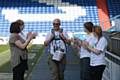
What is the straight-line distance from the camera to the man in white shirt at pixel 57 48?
9.03 m

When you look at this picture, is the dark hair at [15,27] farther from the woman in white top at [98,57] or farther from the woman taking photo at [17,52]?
the woman in white top at [98,57]

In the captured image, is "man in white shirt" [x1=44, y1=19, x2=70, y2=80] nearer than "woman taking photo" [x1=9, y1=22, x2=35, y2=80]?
No

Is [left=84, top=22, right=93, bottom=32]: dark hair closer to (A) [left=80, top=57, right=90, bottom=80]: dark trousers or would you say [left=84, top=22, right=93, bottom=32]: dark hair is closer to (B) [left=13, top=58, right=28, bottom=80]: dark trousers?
(A) [left=80, top=57, right=90, bottom=80]: dark trousers

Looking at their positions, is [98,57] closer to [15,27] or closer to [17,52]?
[17,52]

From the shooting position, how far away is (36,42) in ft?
122

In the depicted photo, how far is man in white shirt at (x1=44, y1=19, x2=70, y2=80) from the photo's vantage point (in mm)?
9031

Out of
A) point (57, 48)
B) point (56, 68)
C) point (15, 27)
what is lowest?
point (56, 68)

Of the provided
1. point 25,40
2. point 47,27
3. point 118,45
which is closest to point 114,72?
point 118,45

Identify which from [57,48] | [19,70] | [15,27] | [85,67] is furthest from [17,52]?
[85,67]

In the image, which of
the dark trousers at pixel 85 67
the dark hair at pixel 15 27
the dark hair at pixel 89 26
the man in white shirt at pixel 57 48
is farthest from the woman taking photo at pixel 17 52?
the dark trousers at pixel 85 67

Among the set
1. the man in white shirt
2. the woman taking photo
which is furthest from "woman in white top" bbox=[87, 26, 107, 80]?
the woman taking photo

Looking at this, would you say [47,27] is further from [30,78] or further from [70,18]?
[30,78]

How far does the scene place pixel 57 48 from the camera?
9055mm

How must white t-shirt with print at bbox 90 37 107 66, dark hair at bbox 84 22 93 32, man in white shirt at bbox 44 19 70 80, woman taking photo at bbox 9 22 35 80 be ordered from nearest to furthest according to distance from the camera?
1. white t-shirt with print at bbox 90 37 107 66
2. woman taking photo at bbox 9 22 35 80
3. dark hair at bbox 84 22 93 32
4. man in white shirt at bbox 44 19 70 80
